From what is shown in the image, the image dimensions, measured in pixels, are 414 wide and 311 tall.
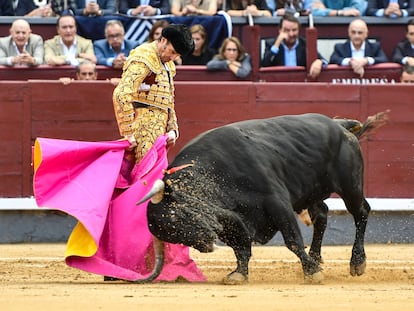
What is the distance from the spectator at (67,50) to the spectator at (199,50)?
85cm

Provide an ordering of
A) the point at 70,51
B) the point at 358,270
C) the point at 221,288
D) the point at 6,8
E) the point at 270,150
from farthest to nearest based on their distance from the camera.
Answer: the point at 6,8
the point at 70,51
the point at 358,270
the point at 270,150
the point at 221,288

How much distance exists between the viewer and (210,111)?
10203mm

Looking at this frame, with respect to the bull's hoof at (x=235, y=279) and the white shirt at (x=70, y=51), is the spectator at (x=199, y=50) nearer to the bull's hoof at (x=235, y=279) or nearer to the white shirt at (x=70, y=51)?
the white shirt at (x=70, y=51)

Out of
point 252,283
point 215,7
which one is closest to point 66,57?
point 215,7

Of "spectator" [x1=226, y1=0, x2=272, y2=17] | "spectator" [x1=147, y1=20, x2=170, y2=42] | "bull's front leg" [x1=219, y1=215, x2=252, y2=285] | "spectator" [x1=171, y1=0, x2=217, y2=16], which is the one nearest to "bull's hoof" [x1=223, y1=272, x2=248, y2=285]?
"bull's front leg" [x1=219, y1=215, x2=252, y2=285]

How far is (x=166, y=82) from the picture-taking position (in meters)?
7.48

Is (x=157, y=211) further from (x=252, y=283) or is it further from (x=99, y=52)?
(x=99, y=52)

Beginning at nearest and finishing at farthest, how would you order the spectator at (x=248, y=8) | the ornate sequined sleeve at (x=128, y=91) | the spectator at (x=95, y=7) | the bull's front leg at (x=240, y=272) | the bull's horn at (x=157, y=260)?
the bull's horn at (x=157, y=260) < the bull's front leg at (x=240, y=272) < the ornate sequined sleeve at (x=128, y=91) < the spectator at (x=95, y=7) < the spectator at (x=248, y=8)

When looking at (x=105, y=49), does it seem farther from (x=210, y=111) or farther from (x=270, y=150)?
(x=270, y=150)

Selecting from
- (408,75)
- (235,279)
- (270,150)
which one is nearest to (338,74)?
(408,75)

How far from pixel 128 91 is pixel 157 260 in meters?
0.98

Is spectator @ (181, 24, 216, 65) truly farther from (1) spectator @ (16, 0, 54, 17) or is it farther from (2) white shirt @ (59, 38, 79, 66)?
(1) spectator @ (16, 0, 54, 17)

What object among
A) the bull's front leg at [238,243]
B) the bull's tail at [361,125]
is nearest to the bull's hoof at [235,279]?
the bull's front leg at [238,243]

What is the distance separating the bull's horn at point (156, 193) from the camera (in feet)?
21.8
